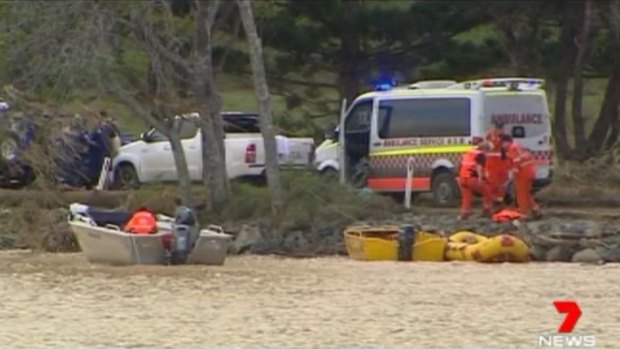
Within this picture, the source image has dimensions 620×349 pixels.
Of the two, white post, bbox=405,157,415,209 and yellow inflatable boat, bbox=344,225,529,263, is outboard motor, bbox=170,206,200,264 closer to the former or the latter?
yellow inflatable boat, bbox=344,225,529,263

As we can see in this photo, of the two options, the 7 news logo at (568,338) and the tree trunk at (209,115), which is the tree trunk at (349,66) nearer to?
the tree trunk at (209,115)

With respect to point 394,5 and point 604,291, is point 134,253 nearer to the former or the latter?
point 604,291

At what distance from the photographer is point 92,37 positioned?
92.9 ft

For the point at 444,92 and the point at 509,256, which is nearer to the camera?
the point at 509,256

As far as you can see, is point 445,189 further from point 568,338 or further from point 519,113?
point 568,338

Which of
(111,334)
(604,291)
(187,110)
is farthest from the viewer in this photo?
(187,110)

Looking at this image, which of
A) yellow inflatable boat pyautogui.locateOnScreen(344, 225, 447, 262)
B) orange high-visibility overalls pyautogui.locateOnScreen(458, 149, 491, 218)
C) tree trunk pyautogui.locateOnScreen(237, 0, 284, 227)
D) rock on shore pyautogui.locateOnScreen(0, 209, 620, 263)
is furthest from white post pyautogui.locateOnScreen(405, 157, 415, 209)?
yellow inflatable boat pyautogui.locateOnScreen(344, 225, 447, 262)

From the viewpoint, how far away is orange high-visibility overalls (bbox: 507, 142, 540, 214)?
29.8 meters

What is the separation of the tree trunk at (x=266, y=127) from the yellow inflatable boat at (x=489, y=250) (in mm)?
3966

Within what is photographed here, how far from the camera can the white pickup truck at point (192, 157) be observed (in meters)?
33.8

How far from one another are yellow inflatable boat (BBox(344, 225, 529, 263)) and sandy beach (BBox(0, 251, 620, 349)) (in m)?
0.53

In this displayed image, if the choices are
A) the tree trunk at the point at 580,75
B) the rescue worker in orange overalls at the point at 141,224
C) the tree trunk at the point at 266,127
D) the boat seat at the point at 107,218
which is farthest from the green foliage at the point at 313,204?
the tree trunk at the point at 580,75

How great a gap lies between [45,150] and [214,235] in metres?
4.41

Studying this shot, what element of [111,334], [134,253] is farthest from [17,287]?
[111,334]
